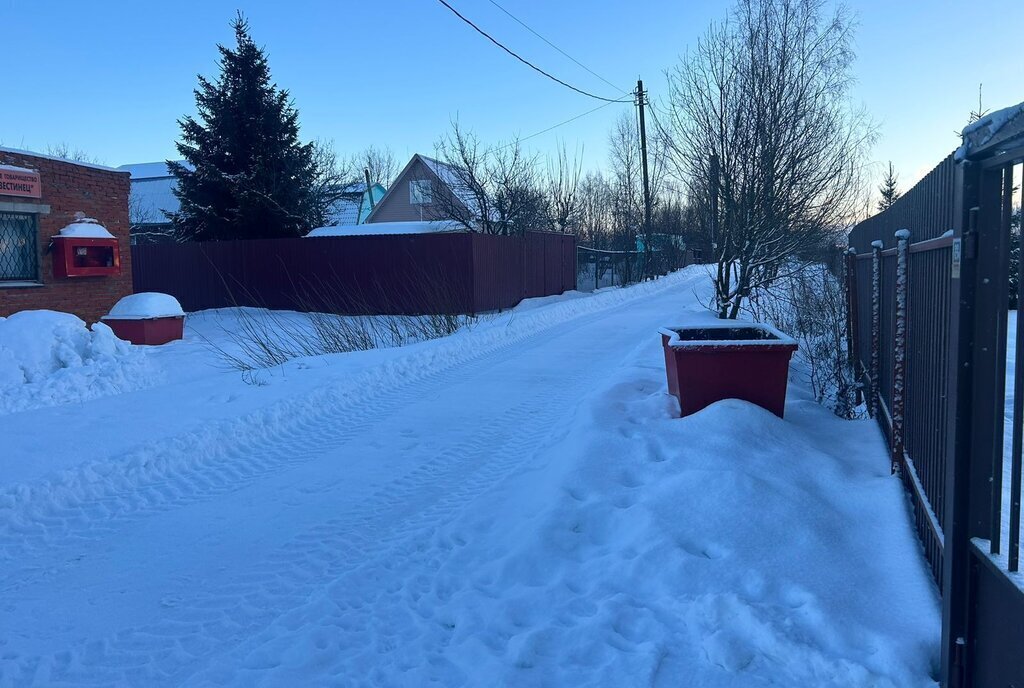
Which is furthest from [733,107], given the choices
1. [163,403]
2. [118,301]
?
[118,301]

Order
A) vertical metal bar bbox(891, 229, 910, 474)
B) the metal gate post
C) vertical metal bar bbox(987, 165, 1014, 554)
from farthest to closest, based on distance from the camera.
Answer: the metal gate post < vertical metal bar bbox(891, 229, 910, 474) < vertical metal bar bbox(987, 165, 1014, 554)

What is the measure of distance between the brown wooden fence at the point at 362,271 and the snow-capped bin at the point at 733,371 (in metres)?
12.4

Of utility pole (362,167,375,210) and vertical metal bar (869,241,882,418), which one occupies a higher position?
utility pole (362,167,375,210)

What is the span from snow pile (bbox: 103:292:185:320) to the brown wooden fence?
3213mm

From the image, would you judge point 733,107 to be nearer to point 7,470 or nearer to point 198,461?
point 198,461

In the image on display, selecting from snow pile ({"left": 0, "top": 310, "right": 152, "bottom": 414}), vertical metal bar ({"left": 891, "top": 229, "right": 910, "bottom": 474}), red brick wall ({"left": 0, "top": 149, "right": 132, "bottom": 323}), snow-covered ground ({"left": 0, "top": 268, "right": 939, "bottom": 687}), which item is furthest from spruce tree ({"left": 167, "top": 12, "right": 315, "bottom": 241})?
vertical metal bar ({"left": 891, "top": 229, "right": 910, "bottom": 474})

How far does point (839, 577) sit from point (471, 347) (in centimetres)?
956

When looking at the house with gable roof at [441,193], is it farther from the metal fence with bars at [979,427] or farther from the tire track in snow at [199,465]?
the metal fence with bars at [979,427]

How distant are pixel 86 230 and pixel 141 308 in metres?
2.03

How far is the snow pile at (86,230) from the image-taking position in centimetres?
1569

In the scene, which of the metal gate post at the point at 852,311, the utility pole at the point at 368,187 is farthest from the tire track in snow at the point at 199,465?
the utility pole at the point at 368,187

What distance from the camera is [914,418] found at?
172 inches

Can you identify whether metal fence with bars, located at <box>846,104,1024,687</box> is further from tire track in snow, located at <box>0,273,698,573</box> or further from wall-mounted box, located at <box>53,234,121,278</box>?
wall-mounted box, located at <box>53,234,121,278</box>

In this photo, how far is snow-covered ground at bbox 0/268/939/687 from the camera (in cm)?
313
